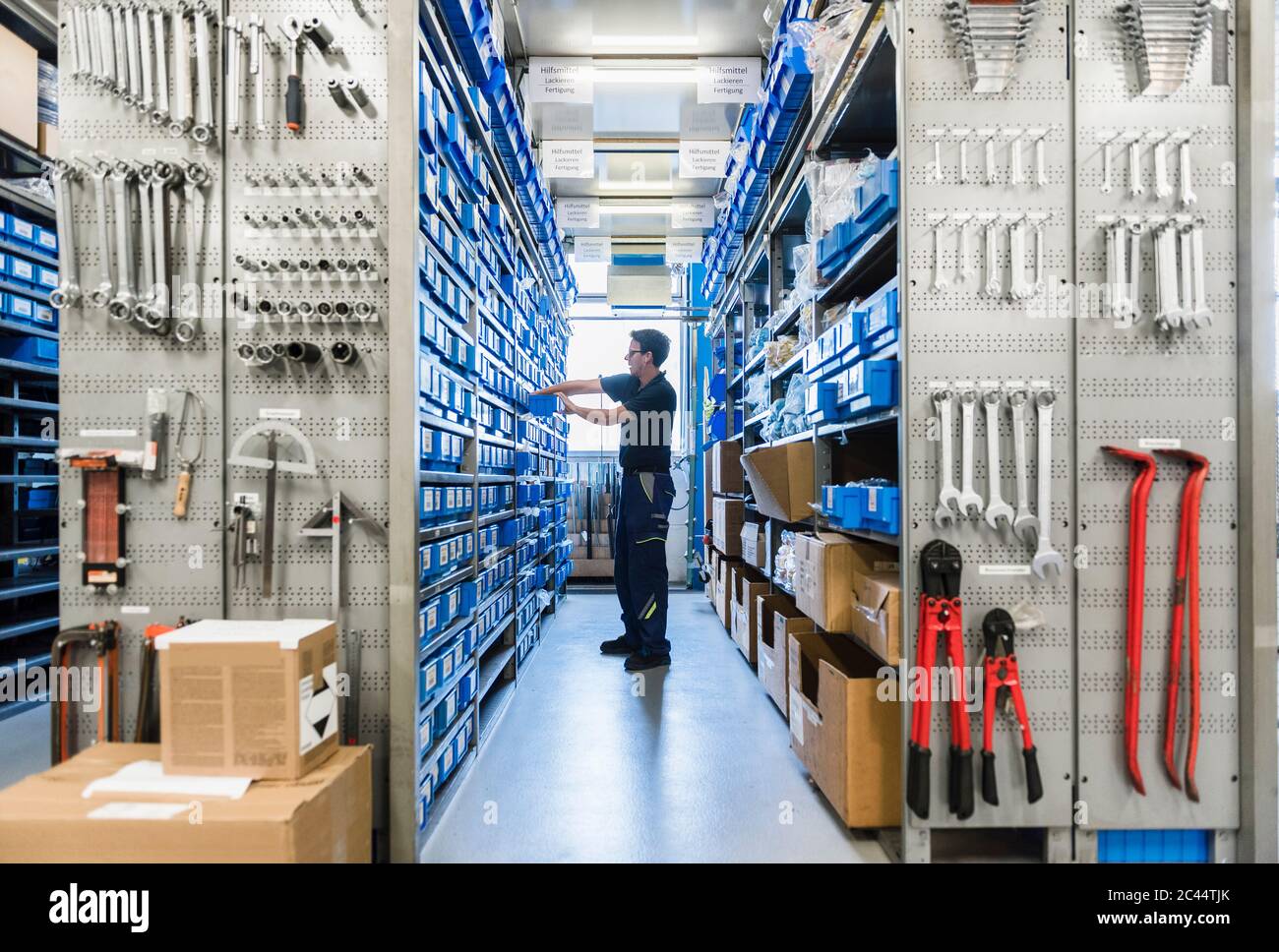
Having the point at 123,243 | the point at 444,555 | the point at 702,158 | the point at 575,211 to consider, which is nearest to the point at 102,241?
the point at 123,243

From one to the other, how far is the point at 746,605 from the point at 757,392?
1.39 meters

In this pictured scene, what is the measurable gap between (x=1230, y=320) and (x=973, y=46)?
1.12 m

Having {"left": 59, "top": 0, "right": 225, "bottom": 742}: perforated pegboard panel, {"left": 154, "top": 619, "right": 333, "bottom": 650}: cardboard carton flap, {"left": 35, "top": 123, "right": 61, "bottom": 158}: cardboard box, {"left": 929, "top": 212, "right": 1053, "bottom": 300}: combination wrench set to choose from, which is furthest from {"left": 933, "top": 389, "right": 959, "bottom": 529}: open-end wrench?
{"left": 35, "top": 123, "right": 61, "bottom": 158}: cardboard box

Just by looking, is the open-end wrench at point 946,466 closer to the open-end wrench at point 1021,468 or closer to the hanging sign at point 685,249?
the open-end wrench at point 1021,468

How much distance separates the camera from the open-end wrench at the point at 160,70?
1.99 meters

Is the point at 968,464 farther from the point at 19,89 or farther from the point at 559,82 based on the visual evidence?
the point at 19,89

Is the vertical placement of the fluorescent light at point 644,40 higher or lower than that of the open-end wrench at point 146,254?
higher

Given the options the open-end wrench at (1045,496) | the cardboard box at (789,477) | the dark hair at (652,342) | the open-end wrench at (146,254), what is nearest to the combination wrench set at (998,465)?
the open-end wrench at (1045,496)

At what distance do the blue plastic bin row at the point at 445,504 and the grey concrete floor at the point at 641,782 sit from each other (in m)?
1.03

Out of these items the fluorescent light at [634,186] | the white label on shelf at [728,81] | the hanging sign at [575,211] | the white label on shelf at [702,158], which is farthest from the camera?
the hanging sign at [575,211]

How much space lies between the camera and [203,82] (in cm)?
201

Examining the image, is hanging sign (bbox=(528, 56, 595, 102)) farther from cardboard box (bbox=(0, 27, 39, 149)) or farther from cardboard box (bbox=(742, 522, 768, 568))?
cardboard box (bbox=(742, 522, 768, 568))

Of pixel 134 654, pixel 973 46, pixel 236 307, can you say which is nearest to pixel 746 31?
pixel 973 46

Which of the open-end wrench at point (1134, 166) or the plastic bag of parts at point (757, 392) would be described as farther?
the plastic bag of parts at point (757, 392)
